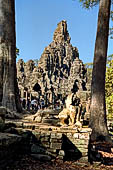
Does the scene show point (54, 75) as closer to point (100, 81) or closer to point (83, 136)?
point (100, 81)

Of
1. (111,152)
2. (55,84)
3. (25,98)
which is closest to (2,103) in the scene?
(111,152)

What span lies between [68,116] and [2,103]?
2.64 m

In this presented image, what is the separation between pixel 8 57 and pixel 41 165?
4757 millimetres

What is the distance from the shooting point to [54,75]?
110ft

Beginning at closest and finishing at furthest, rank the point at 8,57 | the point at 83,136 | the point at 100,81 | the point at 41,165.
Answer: the point at 41,165 < the point at 83,136 < the point at 8,57 < the point at 100,81

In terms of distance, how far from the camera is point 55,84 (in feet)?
102

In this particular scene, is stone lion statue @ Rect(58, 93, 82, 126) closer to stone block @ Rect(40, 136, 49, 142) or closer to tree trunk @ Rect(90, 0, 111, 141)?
stone block @ Rect(40, 136, 49, 142)

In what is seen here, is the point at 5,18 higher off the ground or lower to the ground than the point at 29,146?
higher

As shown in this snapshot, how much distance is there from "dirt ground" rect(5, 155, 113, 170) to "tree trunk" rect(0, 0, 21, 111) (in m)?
3.15

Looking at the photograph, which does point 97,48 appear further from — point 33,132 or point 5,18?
point 33,132

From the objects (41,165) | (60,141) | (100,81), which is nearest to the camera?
(41,165)

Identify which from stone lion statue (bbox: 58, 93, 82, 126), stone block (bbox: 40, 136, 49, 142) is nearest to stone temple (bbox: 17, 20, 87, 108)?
stone lion statue (bbox: 58, 93, 82, 126)

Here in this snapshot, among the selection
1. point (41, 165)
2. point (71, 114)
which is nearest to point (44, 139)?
point (41, 165)

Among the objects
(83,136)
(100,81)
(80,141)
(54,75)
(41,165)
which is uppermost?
(54,75)
